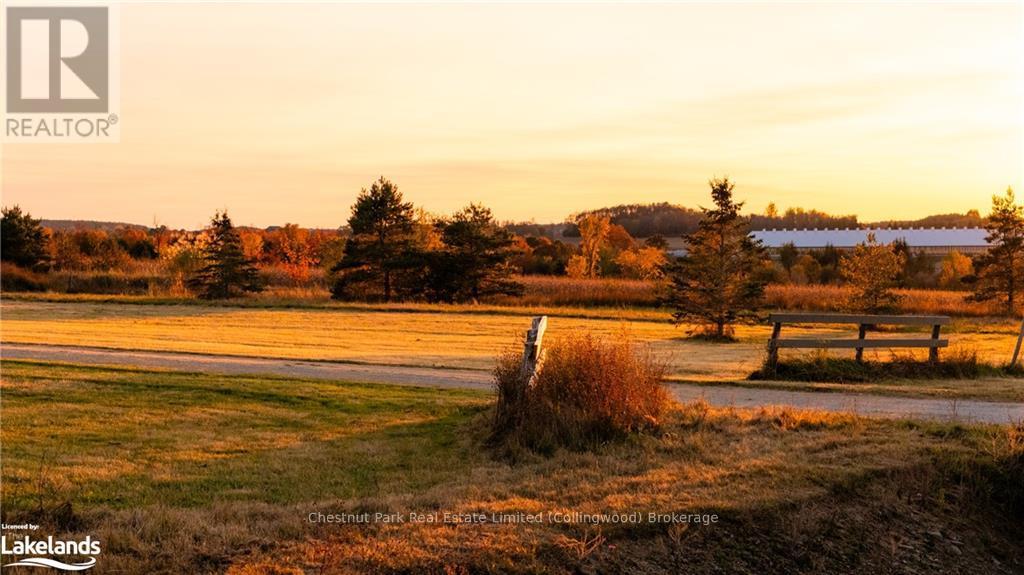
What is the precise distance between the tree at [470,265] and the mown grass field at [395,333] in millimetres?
8559

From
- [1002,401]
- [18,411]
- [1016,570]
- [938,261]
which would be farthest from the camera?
[938,261]

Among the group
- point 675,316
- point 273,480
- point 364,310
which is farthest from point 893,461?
point 364,310

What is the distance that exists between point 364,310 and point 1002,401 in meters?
33.1

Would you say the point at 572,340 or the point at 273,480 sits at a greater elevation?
the point at 572,340

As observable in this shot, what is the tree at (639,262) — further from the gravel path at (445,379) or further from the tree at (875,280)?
the gravel path at (445,379)

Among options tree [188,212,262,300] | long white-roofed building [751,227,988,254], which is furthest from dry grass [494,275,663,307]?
long white-roofed building [751,227,988,254]

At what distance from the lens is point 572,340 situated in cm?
1096

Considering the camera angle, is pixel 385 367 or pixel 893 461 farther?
pixel 385 367

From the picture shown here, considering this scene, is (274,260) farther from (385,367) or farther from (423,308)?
(385,367)

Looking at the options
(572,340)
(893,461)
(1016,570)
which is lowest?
(1016,570)

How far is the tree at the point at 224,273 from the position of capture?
51594 mm

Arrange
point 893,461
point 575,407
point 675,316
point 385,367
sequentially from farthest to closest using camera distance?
point 675,316 < point 385,367 < point 575,407 < point 893,461

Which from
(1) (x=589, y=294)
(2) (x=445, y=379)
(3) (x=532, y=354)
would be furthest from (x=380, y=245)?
(3) (x=532, y=354)

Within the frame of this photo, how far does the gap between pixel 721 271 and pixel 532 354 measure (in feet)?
79.4
